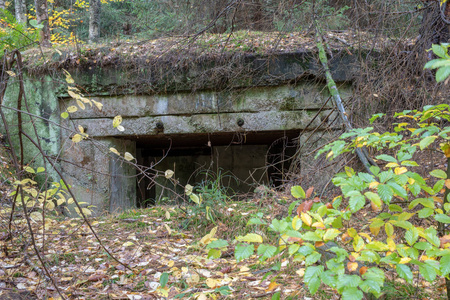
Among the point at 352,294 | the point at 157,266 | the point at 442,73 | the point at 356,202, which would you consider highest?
Result: the point at 442,73

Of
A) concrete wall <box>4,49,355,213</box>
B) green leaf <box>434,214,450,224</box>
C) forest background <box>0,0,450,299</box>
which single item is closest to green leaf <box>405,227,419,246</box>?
forest background <box>0,0,450,299</box>

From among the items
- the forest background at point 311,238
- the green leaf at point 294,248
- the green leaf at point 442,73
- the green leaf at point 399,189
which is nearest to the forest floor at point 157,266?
the forest background at point 311,238

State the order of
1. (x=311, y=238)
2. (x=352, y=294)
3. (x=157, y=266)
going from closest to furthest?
(x=352, y=294)
(x=311, y=238)
(x=157, y=266)

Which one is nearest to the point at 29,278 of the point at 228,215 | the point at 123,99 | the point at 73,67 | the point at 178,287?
the point at 178,287

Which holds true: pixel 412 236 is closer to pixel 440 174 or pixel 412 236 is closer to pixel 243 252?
pixel 440 174

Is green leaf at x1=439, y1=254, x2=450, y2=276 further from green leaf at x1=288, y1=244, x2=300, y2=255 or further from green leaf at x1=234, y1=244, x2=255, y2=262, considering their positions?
green leaf at x1=234, y1=244, x2=255, y2=262

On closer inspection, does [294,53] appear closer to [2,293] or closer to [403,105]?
[403,105]

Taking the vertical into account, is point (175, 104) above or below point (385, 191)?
above

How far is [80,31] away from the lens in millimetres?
12242

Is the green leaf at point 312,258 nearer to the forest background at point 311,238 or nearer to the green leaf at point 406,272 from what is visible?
the forest background at point 311,238

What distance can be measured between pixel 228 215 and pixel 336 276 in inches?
92.4

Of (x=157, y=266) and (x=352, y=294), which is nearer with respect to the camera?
(x=352, y=294)

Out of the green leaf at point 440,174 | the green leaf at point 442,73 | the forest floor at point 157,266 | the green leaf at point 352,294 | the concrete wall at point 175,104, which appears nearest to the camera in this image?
the green leaf at point 442,73

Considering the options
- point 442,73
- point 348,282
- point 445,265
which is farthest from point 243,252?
point 442,73
